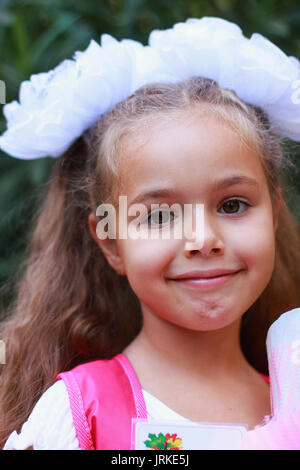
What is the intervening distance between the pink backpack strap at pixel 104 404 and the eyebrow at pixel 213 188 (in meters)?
0.34

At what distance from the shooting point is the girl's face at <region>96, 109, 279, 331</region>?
1087 millimetres

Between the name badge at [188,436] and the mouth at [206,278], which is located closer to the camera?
the name badge at [188,436]

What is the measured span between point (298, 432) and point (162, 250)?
1.23ft

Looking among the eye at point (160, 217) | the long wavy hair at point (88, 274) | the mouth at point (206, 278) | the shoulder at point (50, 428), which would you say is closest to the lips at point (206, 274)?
the mouth at point (206, 278)

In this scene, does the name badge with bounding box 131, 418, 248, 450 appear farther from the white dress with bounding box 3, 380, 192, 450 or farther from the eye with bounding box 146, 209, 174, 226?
the eye with bounding box 146, 209, 174, 226

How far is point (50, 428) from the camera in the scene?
1.07 meters

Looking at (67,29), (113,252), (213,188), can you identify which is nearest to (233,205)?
(213,188)

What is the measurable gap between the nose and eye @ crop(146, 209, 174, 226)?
6 cm

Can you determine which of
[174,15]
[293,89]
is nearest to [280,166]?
[293,89]

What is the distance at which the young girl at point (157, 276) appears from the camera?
109cm

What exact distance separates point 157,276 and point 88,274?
0.37 m

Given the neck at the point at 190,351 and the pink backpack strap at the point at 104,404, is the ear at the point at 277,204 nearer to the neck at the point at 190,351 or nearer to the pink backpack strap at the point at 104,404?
the neck at the point at 190,351

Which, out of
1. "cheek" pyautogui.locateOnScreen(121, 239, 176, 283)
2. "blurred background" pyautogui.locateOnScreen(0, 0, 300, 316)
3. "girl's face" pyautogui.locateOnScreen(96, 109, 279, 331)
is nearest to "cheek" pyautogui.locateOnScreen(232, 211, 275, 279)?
"girl's face" pyautogui.locateOnScreen(96, 109, 279, 331)
